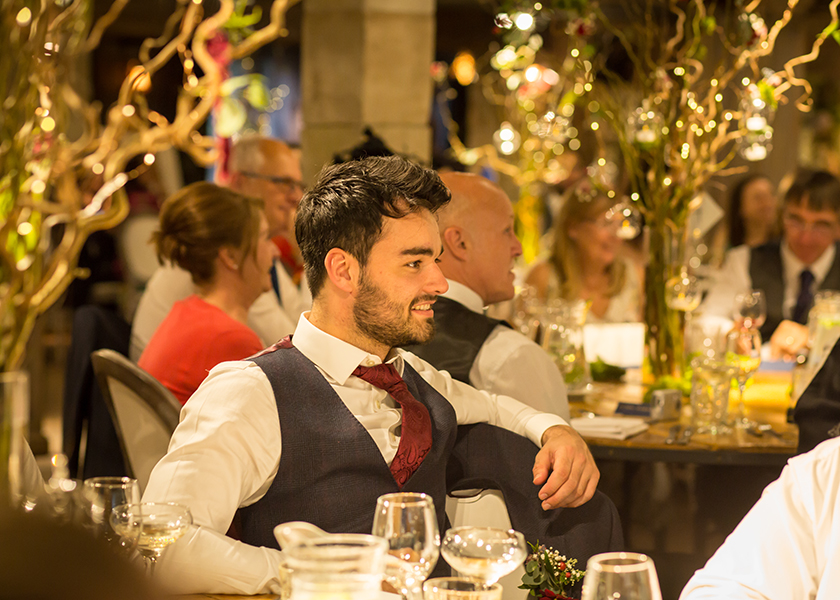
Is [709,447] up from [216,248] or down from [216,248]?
down

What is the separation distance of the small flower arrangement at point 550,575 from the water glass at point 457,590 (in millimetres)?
368

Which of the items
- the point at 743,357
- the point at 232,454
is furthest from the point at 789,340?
the point at 232,454

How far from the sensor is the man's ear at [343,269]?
183 centimetres

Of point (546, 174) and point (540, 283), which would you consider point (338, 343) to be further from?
point (546, 174)

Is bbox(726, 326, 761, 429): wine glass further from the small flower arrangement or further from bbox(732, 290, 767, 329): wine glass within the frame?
the small flower arrangement

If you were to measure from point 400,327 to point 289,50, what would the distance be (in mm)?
11865

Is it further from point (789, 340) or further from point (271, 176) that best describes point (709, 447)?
point (271, 176)

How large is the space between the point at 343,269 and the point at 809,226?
3530 millimetres

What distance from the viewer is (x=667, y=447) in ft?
9.09

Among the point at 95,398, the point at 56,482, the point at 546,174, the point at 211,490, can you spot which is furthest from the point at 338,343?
the point at 546,174

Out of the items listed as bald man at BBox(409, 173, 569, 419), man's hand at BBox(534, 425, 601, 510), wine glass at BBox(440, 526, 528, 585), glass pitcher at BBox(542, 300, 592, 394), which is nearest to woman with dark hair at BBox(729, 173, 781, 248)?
glass pitcher at BBox(542, 300, 592, 394)

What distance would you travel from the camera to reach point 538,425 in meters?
1.98

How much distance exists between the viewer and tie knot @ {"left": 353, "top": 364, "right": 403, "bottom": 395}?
5.99 ft

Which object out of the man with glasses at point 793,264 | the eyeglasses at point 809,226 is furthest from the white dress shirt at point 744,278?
the eyeglasses at point 809,226
